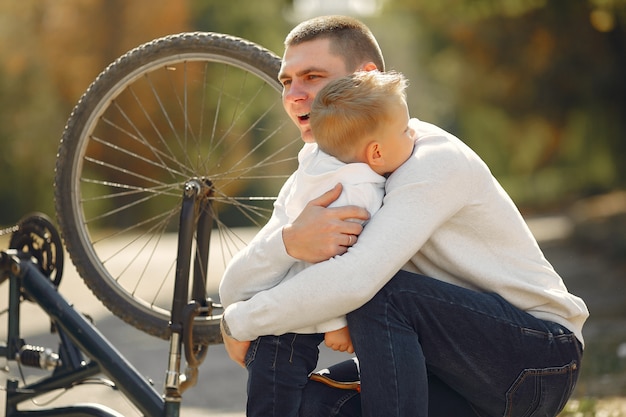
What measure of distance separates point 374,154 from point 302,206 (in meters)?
0.22

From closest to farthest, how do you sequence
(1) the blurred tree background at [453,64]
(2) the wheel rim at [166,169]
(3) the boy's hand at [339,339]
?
(3) the boy's hand at [339,339] → (2) the wheel rim at [166,169] → (1) the blurred tree background at [453,64]

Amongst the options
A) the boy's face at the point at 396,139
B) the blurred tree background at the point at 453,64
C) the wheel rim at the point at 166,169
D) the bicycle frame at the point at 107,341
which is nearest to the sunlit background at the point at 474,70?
the blurred tree background at the point at 453,64

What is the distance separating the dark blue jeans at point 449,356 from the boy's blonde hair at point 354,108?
314 millimetres

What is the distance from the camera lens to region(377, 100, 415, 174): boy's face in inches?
83.1

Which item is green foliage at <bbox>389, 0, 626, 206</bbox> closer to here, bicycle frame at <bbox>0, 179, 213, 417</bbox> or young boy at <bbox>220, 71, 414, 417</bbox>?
bicycle frame at <bbox>0, 179, 213, 417</bbox>

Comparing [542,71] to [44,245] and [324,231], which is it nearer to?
[44,245]

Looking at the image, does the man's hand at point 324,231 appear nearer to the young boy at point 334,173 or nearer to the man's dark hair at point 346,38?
the young boy at point 334,173

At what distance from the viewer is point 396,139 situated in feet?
6.98

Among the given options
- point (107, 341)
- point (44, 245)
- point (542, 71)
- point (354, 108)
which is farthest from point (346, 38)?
point (542, 71)

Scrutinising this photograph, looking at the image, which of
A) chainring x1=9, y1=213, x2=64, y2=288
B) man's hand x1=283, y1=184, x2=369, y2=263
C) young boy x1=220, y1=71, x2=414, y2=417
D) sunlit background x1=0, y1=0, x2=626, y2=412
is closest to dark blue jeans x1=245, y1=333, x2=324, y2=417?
young boy x1=220, y1=71, x2=414, y2=417

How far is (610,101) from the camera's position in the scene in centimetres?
1117

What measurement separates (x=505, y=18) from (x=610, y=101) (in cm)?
296

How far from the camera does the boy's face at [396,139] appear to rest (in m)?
2.11

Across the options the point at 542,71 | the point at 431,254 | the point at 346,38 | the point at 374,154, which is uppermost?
the point at 542,71
